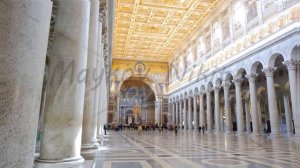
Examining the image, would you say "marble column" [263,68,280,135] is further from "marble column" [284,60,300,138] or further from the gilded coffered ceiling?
the gilded coffered ceiling

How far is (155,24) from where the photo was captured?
26.4 metres

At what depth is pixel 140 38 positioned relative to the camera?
30125 mm

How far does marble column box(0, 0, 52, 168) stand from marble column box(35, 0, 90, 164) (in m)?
1.58

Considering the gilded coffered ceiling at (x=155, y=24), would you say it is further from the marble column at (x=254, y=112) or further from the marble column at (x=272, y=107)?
the marble column at (x=272, y=107)

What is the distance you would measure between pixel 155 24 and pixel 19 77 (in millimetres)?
25882

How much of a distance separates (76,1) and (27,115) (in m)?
2.49

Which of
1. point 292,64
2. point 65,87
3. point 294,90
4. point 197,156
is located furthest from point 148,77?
point 65,87

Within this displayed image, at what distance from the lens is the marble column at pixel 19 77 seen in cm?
135

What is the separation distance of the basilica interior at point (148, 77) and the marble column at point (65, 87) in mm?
14

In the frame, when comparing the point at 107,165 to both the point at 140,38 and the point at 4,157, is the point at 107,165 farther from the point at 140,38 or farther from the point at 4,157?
the point at 140,38

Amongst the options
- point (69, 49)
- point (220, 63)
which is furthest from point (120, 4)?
point (69, 49)

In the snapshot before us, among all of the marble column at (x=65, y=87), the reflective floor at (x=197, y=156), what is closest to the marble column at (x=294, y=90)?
the reflective floor at (x=197, y=156)

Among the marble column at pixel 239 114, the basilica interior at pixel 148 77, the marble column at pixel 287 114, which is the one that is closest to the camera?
the basilica interior at pixel 148 77

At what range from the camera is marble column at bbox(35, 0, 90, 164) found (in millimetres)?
3049
